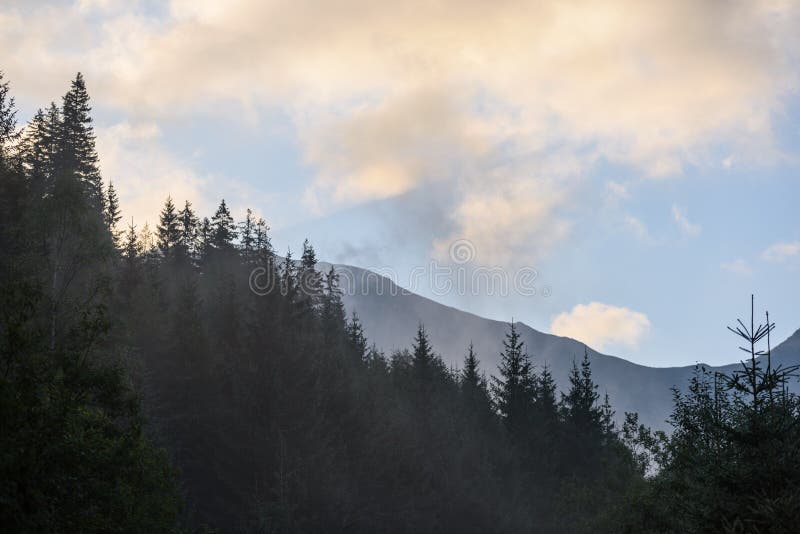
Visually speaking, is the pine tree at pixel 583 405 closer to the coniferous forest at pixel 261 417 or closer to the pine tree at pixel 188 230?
the coniferous forest at pixel 261 417

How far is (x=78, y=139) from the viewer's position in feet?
202

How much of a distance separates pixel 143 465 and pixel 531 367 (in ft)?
191

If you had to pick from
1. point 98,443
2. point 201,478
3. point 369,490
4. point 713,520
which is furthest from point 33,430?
point 369,490

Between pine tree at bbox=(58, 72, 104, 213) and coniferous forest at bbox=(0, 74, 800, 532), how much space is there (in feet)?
0.63

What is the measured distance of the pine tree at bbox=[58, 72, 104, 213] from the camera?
60.2 metres

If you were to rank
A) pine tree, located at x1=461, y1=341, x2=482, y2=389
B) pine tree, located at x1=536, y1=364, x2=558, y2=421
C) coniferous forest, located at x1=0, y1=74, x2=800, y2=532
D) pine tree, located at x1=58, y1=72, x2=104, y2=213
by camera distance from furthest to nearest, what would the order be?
pine tree, located at x1=461, y1=341, x2=482, y2=389
pine tree, located at x1=536, y1=364, x2=558, y2=421
pine tree, located at x1=58, y1=72, x2=104, y2=213
coniferous forest, located at x1=0, y1=74, x2=800, y2=532

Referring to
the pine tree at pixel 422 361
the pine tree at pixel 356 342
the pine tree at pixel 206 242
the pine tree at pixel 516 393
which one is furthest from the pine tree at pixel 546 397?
the pine tree at pixel 206 242

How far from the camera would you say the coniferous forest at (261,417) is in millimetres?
16312

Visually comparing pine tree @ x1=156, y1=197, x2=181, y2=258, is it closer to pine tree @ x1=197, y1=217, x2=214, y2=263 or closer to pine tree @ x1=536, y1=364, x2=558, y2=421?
pine tree @ x1=197, y1=217, x2=214, y2=263

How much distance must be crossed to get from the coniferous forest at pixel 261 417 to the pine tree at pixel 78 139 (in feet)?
0.63

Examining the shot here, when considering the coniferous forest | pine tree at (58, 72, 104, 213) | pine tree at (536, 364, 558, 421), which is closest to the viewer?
the coniferous forest

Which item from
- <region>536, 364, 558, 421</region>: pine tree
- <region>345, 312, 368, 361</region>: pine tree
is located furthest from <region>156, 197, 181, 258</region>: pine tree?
<region>536, 364, 558, 421</region>: pine tree

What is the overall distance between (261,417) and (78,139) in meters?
33.0

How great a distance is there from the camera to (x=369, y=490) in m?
56.7
